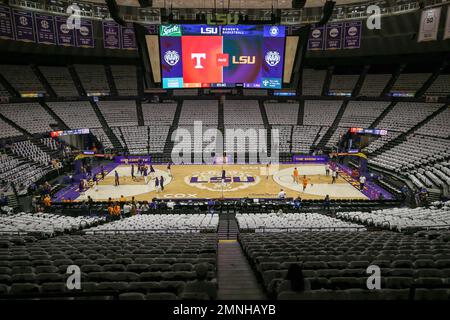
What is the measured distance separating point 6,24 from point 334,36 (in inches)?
1393

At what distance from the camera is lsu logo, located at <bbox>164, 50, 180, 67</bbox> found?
2262 centimetres

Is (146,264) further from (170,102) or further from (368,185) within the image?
(170,102)

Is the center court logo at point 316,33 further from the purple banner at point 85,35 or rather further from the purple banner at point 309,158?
the purple banner at point 85,35

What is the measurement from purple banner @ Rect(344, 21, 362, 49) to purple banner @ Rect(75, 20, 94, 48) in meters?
29.8

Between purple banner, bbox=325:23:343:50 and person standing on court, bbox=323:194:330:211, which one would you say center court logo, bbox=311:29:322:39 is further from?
person standing on court, bbox=323:194:330:211

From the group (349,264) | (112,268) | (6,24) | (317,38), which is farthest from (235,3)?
(112,268)

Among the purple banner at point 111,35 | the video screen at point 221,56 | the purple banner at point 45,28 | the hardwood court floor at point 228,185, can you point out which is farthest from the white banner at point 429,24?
the purple banner at point 45,28

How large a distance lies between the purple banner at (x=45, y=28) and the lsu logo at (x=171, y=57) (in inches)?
789

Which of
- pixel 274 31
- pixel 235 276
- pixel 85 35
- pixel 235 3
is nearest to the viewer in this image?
pixel 235 276

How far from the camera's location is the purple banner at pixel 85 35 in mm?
36469

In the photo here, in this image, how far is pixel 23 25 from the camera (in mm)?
32531

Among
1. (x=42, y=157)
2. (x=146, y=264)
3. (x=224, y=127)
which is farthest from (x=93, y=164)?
(x=146, y=264)

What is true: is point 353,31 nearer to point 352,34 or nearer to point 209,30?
point 352,34
